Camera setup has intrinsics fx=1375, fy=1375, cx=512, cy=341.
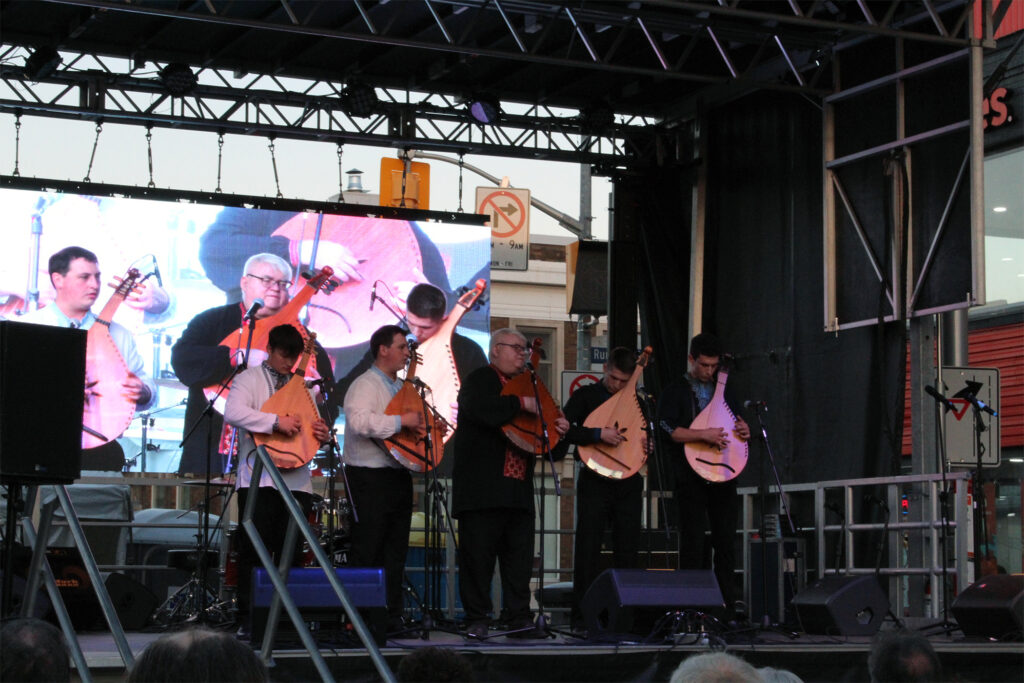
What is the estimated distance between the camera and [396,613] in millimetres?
7426

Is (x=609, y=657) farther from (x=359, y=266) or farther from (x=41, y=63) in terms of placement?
(x=41, y=63)

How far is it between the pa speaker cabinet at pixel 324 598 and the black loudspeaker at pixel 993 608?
3.31 meters

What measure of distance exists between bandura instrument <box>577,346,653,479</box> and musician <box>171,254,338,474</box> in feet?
10.9

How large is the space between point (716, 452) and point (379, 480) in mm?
2046

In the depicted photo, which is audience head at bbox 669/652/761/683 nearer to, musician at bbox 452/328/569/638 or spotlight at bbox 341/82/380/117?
musician at bbox 452/328/569/638

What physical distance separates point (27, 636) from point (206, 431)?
7.81 metres

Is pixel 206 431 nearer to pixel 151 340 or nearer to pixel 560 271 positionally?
pixel 151 340

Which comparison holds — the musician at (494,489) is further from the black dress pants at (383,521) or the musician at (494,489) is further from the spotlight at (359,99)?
the spotlight at (359,99)

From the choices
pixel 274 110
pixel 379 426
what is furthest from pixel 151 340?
pixel 379 426

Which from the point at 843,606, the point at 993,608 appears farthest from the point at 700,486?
the point at 993,608

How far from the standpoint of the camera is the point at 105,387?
35.3ft

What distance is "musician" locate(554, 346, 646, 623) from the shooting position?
26.4ft

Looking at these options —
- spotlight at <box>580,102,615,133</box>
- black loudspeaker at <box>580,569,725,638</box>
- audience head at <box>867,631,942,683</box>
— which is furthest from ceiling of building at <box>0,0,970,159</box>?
audience head at <box>867,631,942,683</box>

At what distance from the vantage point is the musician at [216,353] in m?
10.9
